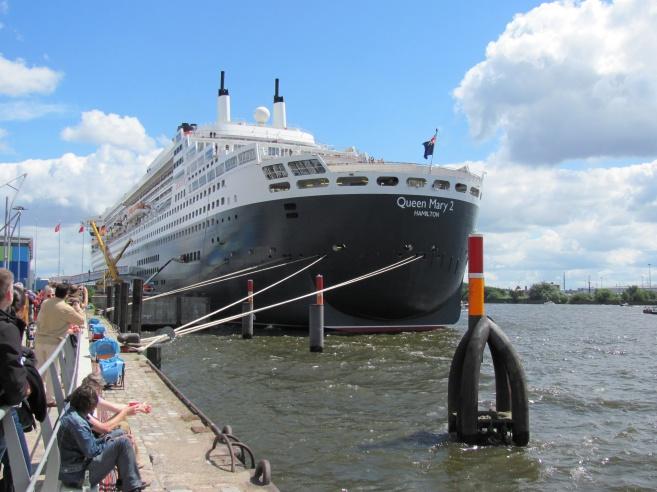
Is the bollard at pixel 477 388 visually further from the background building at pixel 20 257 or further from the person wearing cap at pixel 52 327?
the background building at pixel 20 257

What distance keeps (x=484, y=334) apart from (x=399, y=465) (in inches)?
85.3

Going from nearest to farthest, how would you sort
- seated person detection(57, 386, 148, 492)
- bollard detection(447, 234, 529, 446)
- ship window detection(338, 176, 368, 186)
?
1. seated person detection(57, 386, 148, 492)
2. bollard detection(447, 234, 529, 446)
3. ship window detection(338, 176, 368, 186)

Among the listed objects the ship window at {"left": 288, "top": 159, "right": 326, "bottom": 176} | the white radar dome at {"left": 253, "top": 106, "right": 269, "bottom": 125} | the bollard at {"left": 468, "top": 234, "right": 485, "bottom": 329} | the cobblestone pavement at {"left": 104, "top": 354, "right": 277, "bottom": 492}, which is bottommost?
the cobblestone pavement at {"left": 104, "top": 354, "right": 277, "bottom": 492}

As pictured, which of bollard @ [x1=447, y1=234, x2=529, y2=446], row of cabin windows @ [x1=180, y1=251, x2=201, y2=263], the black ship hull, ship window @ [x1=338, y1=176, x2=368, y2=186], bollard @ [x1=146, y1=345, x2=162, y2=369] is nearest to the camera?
bollard @ [x1=447, y1=234, x2=529, y2=446]

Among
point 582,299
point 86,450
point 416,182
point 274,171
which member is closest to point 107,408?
point 86,450

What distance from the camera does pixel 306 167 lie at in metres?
22.9

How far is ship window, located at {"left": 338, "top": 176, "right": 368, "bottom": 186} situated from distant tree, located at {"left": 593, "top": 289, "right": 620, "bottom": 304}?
126 metres

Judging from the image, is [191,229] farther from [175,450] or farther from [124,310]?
[175,450]

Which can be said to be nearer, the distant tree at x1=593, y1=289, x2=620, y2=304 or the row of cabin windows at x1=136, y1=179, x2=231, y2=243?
the row of cabin windows at x1=136, y1=179, x2=231, y2=243

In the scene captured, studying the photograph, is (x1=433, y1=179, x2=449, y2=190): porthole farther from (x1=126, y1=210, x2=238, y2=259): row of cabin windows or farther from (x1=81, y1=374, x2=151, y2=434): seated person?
(x1=81, y1=374, x2=151, y2=434): seated person

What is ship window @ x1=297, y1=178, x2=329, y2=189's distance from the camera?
22.7m

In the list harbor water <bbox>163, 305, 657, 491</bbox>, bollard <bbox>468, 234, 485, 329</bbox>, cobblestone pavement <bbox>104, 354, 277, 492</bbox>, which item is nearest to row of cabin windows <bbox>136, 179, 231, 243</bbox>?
harbor water <bbox>163, 305, 657, 491</bbox>

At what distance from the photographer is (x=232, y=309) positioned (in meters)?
27.5

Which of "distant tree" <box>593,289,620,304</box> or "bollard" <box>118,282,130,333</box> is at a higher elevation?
"bollard" <box>118,282,130,333</box>
